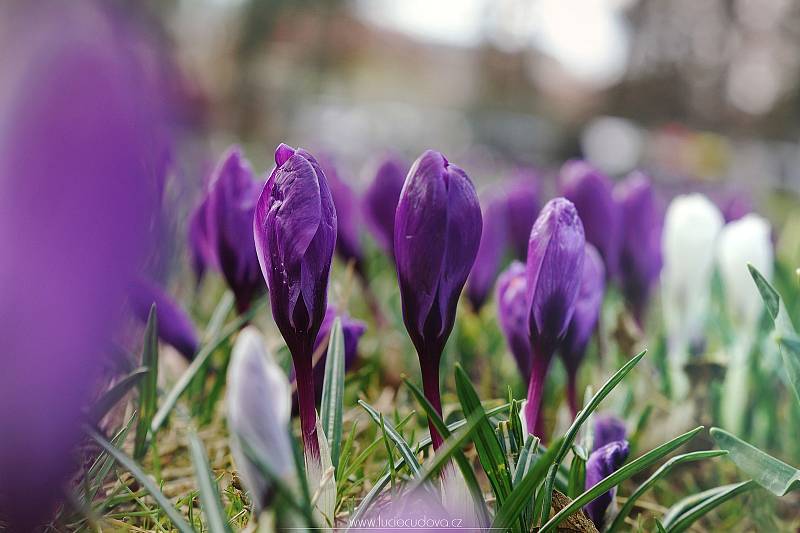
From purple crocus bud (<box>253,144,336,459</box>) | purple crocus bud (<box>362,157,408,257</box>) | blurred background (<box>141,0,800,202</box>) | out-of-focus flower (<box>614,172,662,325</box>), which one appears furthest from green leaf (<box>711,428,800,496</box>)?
blurred background (<box>141,0,800,202</box>)

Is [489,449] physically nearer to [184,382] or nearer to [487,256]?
[184,382]

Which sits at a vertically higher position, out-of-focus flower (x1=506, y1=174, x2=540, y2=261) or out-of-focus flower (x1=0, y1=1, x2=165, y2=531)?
out-of-focus flower (x1=0, y1=1, x2=165, y2=531)

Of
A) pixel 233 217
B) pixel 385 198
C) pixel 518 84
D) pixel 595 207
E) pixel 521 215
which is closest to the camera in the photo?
pixel 233 217

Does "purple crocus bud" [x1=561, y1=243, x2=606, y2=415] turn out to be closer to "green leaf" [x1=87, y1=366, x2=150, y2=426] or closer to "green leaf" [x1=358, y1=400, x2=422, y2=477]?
"green leaf" [x1=358, y1=400, x2=422, y2=477]

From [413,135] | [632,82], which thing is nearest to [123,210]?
[413,135]

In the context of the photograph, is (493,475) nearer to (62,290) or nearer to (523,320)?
(523,320)

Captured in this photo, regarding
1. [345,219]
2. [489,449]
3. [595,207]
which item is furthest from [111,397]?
[595,207]
